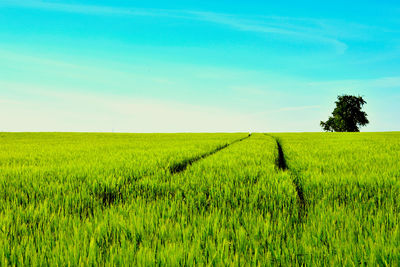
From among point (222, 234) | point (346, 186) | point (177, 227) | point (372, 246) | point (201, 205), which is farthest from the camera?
point (346, 186)

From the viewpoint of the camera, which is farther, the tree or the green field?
the tree

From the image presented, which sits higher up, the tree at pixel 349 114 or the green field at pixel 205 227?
the tree at pixel 349 114

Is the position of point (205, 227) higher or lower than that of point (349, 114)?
lower

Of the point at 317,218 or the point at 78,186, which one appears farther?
the point at 78,186

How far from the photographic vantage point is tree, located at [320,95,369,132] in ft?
200

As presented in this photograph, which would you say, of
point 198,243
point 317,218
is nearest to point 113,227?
point 198,243

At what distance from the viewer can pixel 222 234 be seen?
5.70 feet

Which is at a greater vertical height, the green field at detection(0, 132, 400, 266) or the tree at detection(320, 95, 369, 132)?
the tree at detection(320, 95, 369, 132)

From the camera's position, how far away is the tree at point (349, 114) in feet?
200

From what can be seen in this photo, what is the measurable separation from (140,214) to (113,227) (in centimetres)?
31

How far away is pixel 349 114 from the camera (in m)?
61.2

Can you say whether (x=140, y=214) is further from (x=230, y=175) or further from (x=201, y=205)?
(x=230, y=175)

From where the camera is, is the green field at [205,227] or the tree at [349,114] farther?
the tree at [349,114]

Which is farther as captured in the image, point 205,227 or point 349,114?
point 349,114
